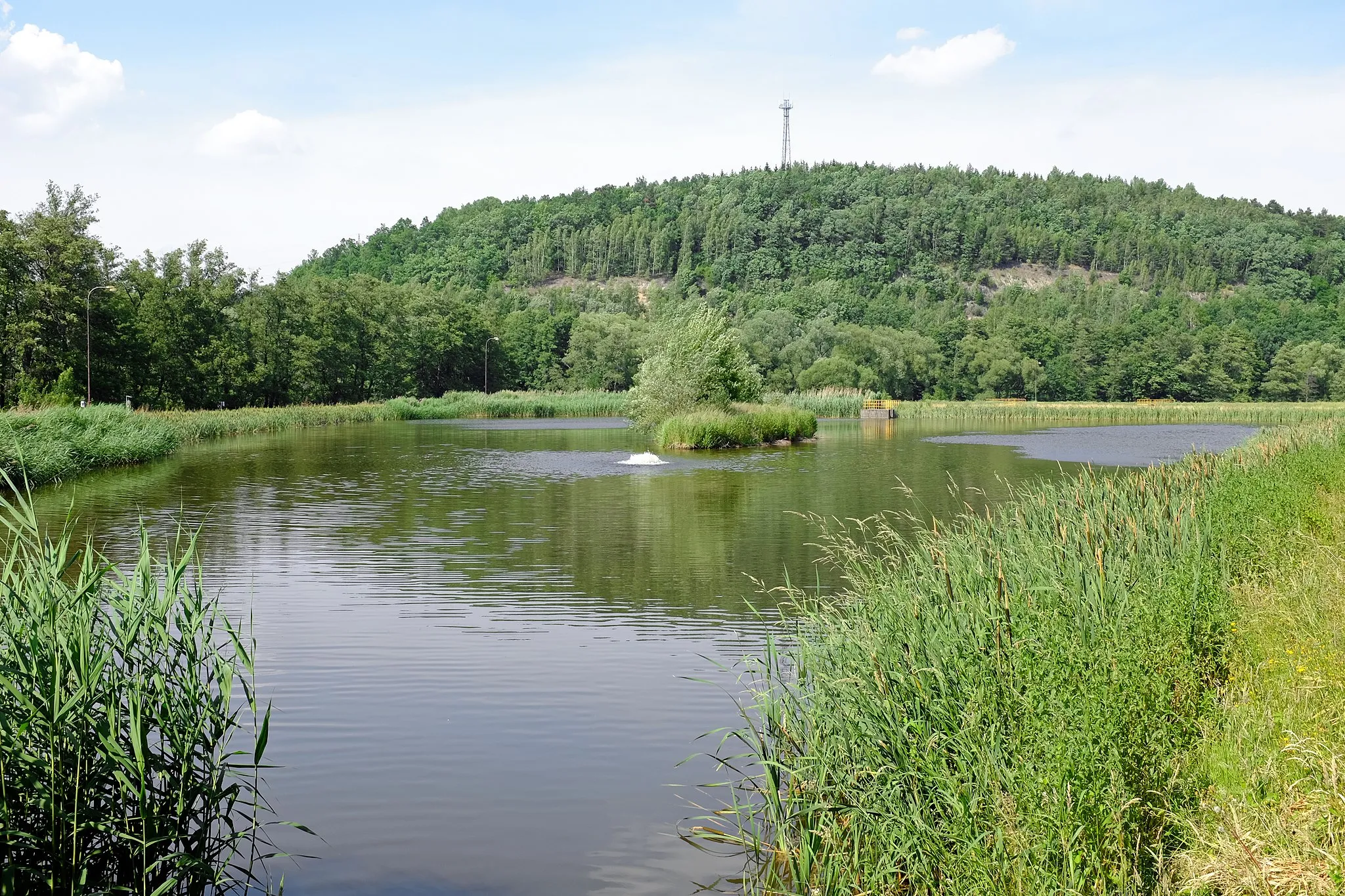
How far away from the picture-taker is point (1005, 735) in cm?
544

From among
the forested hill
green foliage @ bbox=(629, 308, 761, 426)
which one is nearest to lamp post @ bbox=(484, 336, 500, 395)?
green foliage @ bbox=(629, 308, 761, 426)

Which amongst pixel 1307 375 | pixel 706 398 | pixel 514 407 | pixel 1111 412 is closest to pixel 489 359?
pixel 514 407

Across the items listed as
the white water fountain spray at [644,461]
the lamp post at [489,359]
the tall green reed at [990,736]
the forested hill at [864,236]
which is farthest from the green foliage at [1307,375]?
the tall green reed at [990,736]

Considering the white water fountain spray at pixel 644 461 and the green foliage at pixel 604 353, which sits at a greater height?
the green foliage at pixel 604 353

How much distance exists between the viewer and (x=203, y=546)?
17.0 m

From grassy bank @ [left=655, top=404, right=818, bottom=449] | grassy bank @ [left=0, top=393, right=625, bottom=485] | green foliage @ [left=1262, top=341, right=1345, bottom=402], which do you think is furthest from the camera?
green foliage @ [left=1262, top=341, right=1345, bottom=402]

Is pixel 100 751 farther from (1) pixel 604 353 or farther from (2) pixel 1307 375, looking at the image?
(2) pixel 1307 375

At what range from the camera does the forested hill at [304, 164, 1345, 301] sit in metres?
165

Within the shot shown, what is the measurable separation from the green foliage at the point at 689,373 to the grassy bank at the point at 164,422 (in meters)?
4.35

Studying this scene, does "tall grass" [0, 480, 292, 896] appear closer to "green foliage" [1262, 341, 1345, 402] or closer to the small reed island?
the small reed island

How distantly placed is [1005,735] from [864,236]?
17559 centimetres

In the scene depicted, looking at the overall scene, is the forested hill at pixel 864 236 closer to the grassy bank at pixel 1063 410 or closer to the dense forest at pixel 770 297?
the dense forest at pixel 770 297

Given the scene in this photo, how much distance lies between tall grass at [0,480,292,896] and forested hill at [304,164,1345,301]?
15010 cm

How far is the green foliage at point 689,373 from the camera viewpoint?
150 feet
